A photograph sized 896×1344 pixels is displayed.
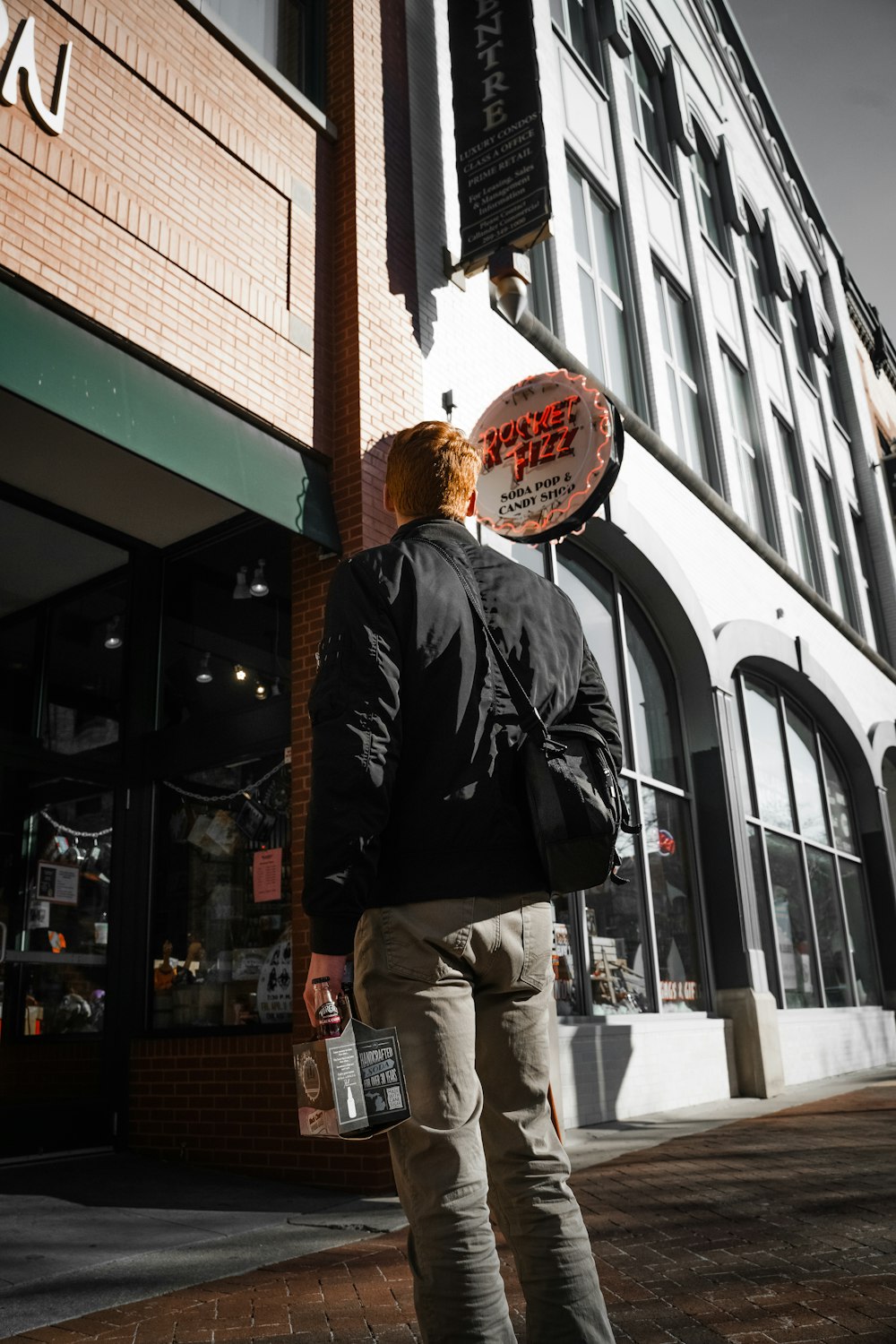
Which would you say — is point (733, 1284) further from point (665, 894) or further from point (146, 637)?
point (665, 894)

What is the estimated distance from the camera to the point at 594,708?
2.51 metres

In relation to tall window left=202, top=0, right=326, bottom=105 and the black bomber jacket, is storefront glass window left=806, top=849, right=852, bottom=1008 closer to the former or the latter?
tall window left=202, top=0, right=326, bottom=105

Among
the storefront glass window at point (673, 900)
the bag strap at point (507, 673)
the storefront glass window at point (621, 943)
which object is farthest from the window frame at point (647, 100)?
the bag strap at point (507, 673)

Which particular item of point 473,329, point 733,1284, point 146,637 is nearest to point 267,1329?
point 733,1284

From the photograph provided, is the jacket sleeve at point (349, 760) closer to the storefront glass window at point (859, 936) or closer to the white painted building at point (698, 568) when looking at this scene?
the white painted building at point (698, 568)

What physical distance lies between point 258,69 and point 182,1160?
6.85 meters

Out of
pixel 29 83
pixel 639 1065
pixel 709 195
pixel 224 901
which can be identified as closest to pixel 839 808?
pixel 639 1065

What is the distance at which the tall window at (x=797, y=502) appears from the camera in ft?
51.6

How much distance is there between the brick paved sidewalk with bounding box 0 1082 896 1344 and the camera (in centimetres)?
296

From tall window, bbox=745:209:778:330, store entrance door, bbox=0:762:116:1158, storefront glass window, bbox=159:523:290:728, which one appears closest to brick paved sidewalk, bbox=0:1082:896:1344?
store entrance door, bbox=0:762:116:1158

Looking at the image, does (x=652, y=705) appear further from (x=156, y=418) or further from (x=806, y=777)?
(x=156, y=418)

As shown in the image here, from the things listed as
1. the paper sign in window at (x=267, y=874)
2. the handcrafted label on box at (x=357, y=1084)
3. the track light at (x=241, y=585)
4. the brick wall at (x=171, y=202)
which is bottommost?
the handcrafted label on box at (x=357, y=1084)

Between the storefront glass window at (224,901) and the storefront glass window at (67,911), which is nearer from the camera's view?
the storefront glass window at (224,901)

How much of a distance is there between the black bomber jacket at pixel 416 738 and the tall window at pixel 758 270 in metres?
15.4
